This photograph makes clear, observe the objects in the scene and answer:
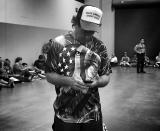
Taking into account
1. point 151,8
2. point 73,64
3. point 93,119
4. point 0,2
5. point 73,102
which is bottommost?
point 93,119

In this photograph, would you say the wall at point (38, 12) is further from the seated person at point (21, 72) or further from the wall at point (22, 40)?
the seated person at point (21, 72)

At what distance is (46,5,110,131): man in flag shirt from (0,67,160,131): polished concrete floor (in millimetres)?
2735

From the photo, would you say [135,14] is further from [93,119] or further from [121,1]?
[93,119]

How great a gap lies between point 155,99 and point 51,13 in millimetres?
7022

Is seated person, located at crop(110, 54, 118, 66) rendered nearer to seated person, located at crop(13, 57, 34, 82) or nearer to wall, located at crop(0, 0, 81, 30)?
wall, located at crop(0, 0, 81, 30)

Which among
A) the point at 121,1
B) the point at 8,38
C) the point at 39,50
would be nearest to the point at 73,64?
the point at 8,38

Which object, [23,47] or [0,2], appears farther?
[23,47]

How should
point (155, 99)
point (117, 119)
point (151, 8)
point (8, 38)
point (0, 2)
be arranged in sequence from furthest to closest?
point (151, 8) < point (8, 38) < point (0, 2) < point (155, 99) < point (117, 119)

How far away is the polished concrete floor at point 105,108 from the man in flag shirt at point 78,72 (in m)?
2.73

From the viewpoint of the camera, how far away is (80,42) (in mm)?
1890

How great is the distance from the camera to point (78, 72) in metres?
1.84

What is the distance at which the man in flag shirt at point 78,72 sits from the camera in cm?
182

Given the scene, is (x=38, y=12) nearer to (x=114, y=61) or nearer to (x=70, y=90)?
(x=114, y=61)

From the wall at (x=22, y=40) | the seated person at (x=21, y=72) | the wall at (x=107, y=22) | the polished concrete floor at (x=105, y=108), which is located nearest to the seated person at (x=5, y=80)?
the polished concrete floor at (x=105, y=108)
